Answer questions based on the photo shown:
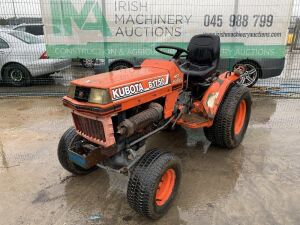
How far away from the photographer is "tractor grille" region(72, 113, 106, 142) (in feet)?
8.20

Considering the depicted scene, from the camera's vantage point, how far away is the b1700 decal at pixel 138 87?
96.3 inches

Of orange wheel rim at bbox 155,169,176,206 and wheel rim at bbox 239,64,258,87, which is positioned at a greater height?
wheel rim at bbox 239,64,258,87

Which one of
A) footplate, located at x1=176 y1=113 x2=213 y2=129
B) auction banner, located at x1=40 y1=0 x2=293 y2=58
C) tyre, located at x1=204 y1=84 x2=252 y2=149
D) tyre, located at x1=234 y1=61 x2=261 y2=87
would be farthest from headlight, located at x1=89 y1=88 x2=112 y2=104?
tyre, located at x1=234 y1=61 x2=261 y2=87

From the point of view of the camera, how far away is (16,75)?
7.19 meters

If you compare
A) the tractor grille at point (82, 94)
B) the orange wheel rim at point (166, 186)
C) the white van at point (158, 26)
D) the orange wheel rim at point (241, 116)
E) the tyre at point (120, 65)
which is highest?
the white van at point (158, 26)

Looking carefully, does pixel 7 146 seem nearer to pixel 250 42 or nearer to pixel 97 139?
pixel 97 139

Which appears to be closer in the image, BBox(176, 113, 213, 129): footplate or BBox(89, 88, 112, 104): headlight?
BBox(89, 88, 112, 104): headlight

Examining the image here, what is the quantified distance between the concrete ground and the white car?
2727 mm

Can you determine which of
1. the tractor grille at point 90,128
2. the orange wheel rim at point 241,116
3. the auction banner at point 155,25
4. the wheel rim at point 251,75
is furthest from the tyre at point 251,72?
the tractor grille at point 90,128

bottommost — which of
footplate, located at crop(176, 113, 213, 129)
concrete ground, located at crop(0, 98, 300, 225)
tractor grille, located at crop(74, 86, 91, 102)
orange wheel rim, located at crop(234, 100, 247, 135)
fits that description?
concrete ground, located at crop(0, 98, 300, 225)

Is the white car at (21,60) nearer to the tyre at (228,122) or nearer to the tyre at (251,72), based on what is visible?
the tyre at (251,72)

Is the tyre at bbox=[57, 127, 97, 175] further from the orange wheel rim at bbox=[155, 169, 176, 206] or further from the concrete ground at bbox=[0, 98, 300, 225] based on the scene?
the orange wheel rim at bbox=[155, 169, 176, 206]

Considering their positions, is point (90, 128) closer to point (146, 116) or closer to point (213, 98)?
point (146, 116)

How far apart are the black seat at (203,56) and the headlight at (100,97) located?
149 centimetres
